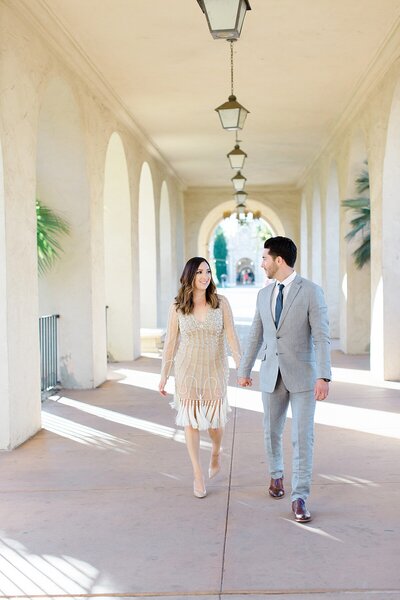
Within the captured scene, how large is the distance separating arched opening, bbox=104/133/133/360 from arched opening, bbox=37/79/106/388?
9.67 ft

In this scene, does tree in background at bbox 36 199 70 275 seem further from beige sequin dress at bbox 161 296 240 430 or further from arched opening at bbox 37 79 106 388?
beige sequin dress at bbox 161 296 240 430

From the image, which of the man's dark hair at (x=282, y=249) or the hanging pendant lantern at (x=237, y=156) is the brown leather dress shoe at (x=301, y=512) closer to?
the man's dark hair at (x=282, y=249)

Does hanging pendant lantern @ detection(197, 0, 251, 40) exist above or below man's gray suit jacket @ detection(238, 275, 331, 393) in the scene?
above

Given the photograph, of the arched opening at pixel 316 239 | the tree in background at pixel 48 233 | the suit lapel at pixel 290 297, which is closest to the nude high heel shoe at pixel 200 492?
the suit lapel at pixel 290 297

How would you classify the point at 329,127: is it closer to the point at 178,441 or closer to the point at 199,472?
the point at 178,441

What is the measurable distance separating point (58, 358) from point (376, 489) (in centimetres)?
588

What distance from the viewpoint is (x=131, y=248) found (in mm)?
13219

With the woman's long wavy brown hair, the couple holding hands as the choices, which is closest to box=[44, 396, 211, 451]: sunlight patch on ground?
the couple holding hands

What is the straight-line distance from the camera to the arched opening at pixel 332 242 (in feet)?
53.2

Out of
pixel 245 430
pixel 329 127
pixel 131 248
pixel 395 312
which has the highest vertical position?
pixel 329 127

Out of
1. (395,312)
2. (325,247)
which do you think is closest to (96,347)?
(395,312)

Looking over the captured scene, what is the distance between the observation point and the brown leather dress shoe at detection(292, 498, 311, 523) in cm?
455

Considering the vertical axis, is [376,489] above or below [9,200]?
below

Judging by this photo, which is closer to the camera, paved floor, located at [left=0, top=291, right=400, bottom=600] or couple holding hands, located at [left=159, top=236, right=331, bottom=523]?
paved floor, located at [left=0, top=291, right=400, bottom=600]
